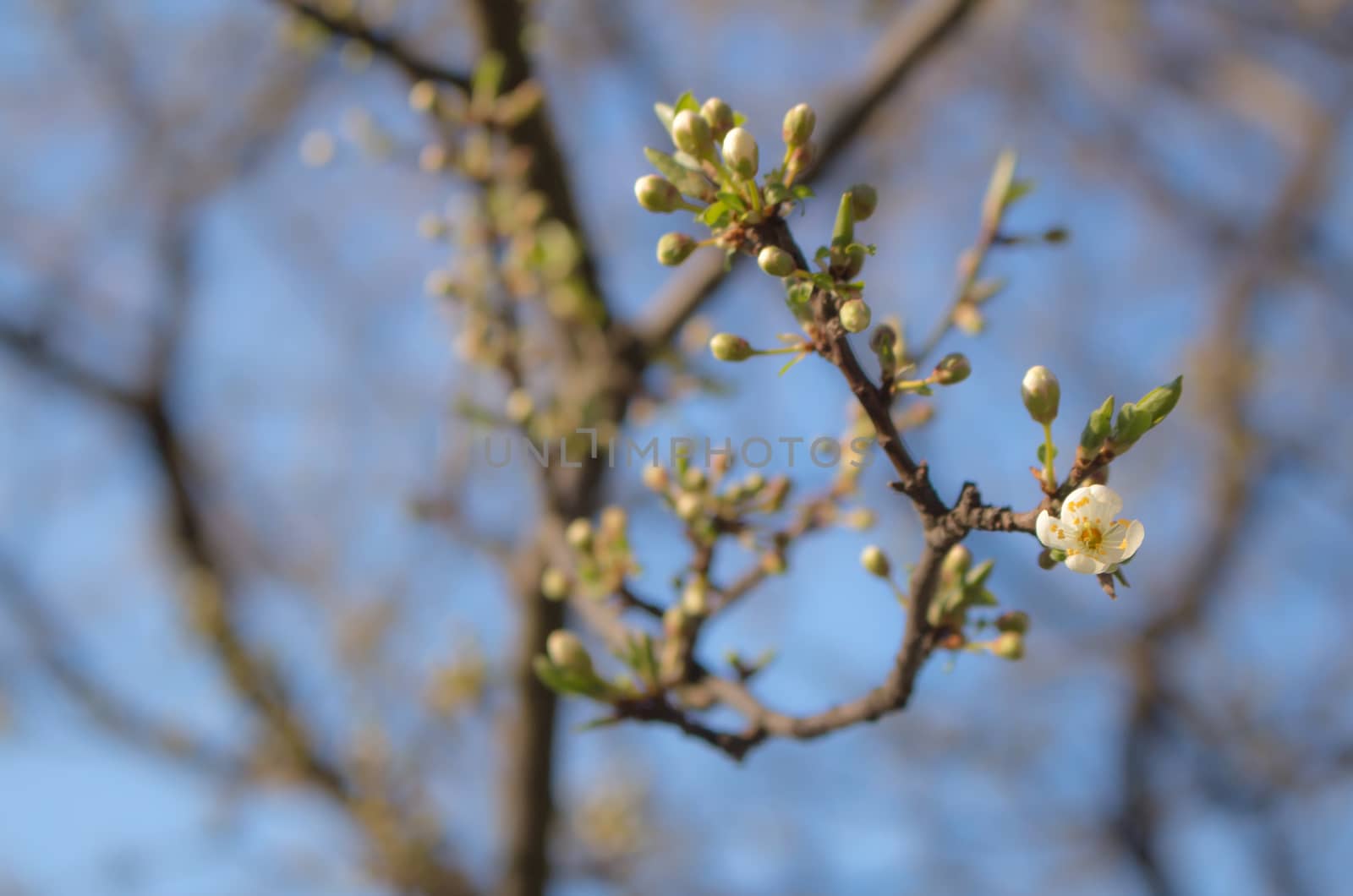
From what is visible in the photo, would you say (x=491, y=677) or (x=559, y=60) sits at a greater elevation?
(x=559, y=60)

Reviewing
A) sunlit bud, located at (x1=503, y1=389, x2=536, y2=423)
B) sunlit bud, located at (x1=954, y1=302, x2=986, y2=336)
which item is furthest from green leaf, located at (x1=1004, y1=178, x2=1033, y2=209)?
sunlit bud, located at (x1=503, y1=389, x2=536, y2=423)

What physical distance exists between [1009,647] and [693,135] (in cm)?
71

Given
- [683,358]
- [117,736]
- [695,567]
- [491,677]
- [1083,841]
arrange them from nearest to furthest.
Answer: [695,567], [683,358], [491,677], [117,736], [1083,841]

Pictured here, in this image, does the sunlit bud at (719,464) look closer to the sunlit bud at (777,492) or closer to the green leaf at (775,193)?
the sunlit bud at (777,492)

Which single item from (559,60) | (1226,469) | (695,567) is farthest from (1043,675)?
(695,567)

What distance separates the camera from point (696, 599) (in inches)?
58.0

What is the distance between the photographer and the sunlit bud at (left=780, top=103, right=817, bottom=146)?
105 centimetres

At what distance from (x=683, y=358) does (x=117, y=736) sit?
312 cm

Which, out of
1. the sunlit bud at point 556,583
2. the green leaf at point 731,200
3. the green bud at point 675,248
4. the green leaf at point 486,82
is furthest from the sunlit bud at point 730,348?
the green leaf at point 486,82

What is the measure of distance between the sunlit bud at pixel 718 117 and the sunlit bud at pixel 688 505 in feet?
1.88

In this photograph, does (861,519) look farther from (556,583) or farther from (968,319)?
(556,583)

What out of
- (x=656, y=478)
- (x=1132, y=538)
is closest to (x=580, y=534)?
(x=656, y=478)

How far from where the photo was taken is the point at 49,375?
13.9ft

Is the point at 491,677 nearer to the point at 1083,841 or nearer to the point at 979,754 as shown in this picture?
the point at 979,754
